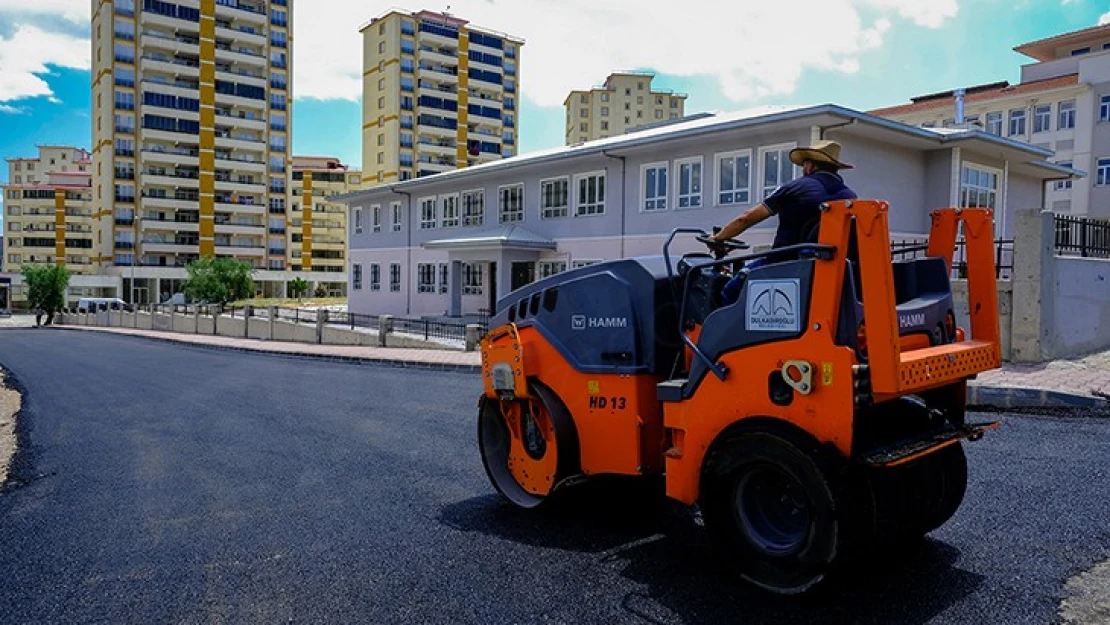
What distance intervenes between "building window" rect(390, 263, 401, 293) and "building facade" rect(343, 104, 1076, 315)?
2.04ft

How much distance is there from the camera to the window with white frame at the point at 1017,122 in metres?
49.0

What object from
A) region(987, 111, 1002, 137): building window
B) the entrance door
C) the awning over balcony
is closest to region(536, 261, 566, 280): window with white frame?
the entrance door

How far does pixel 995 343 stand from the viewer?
4.59 meters

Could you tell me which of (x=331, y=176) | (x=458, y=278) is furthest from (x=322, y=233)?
(x=458, y=278)

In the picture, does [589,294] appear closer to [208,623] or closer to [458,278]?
[208,623]

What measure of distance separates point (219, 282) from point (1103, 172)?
2282 inches

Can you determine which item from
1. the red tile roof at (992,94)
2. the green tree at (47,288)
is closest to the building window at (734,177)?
the red tile roof at (992,94)

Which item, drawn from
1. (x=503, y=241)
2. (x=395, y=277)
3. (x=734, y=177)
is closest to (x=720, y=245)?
(x=734, y=177)

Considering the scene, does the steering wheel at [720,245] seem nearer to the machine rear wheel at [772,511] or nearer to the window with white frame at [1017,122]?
the machine rear wheel at [772,511]

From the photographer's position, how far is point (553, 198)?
94.1 ft

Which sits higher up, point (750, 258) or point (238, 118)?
point (238, 118)

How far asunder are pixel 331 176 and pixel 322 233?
25.8 ft

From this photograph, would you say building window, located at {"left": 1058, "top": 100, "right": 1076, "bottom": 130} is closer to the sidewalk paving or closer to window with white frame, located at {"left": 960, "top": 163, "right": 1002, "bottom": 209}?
window with white frame, located at {"left": 960, "top": 163, "right": 1002, "bottom": 209}

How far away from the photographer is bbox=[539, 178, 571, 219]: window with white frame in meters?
28.2
